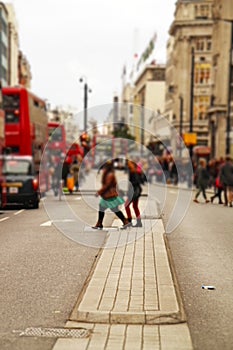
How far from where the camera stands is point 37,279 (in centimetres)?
873

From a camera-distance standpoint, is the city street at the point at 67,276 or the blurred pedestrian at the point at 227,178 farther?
the blurred pedestrian at the point at 227,178

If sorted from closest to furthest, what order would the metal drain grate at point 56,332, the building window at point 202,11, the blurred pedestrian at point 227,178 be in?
the metal drain grate at point 56,332
the blurred pedestrian at point 227,178
the building window at point 202,11

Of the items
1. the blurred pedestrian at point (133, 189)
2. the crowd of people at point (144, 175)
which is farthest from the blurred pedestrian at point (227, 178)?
the blurred pedestrian at point (133, 189)

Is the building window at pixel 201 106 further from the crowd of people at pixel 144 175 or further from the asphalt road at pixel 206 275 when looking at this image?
the asphalt road at pixel 206 275

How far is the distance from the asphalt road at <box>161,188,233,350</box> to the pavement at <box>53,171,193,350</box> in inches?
6.4

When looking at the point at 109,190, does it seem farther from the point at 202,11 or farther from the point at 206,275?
the point at 202,11

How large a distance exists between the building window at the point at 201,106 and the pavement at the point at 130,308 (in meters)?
79.9

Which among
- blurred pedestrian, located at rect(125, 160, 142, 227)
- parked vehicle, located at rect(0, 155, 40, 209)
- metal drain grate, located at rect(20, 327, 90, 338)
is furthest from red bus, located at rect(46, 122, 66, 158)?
metal drain grate, located at rect(20, 327, 90, 338)

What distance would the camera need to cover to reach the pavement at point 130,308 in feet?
18.6

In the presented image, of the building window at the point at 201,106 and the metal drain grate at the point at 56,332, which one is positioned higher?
the building window at the point at 201,106

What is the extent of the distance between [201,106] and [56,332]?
8515 centimetres

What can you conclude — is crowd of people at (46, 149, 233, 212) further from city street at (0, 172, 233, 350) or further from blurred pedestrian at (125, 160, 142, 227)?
city street at (0, 172, 233, 350)

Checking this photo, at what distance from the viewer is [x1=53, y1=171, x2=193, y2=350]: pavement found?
18.6 ft

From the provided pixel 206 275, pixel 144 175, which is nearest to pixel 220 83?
pixel 144 175
